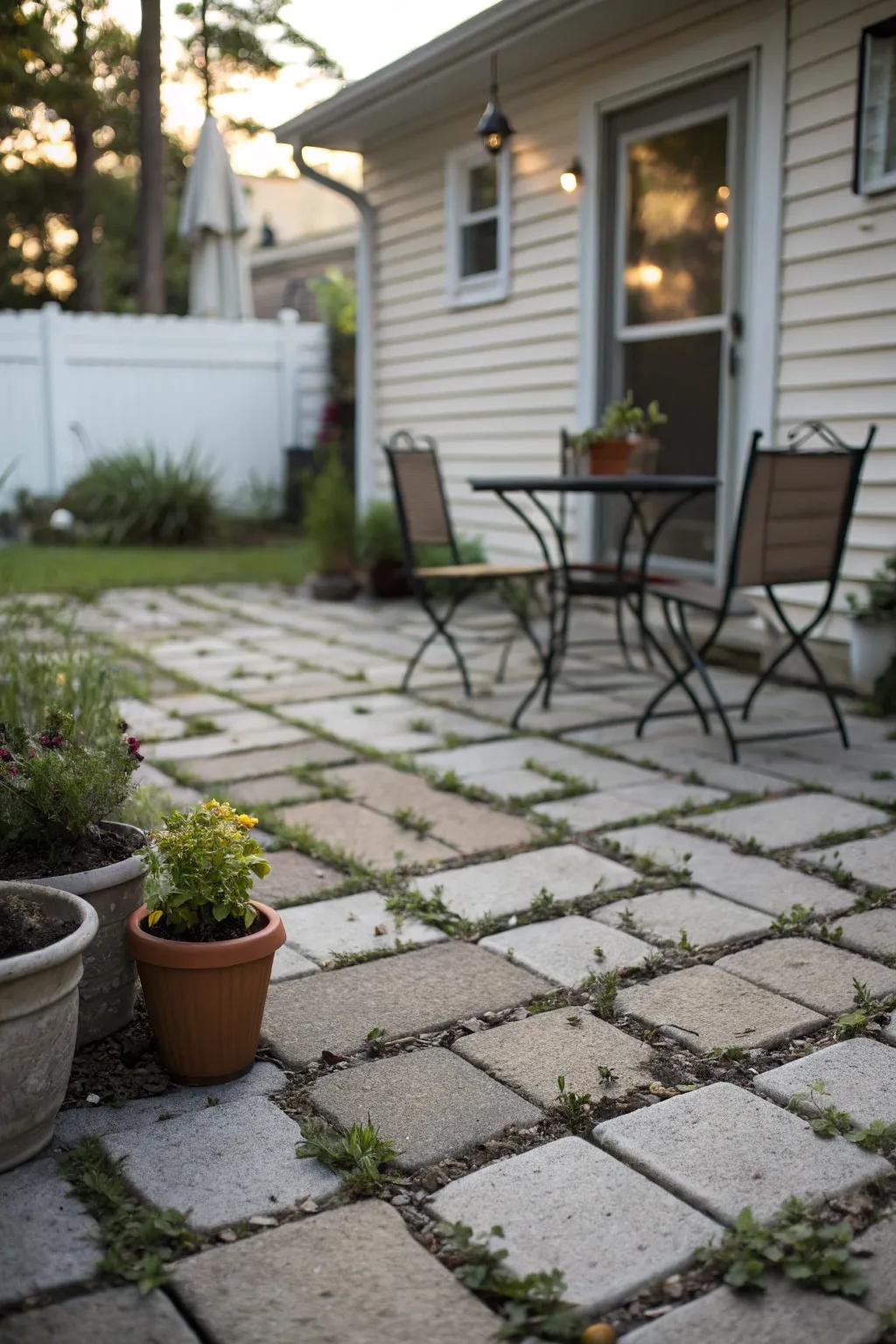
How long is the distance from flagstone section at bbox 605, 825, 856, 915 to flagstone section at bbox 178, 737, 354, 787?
109 cm

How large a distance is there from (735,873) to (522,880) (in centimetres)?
49

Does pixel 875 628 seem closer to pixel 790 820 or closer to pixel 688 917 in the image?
pixel 790 820

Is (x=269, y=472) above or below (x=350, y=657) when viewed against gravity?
above

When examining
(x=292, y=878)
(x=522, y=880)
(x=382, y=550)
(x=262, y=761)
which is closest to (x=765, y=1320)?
(x=522, y=880)

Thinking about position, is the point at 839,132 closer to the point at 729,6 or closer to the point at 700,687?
the point at 729,6

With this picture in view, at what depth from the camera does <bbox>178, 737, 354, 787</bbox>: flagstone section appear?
3653 mm

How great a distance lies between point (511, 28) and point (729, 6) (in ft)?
3.27

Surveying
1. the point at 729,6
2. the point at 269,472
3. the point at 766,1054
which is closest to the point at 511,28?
the point at 729,6

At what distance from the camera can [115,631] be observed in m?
6.05

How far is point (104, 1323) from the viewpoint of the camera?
4.66 ft

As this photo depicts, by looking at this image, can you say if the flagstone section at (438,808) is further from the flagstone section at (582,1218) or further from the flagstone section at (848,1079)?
the flagstone section at (582,1218)

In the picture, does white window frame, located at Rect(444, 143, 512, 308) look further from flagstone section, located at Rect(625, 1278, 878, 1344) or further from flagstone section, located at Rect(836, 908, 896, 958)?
flagstone section, located at Rect(625, 1278, 878, 1344)

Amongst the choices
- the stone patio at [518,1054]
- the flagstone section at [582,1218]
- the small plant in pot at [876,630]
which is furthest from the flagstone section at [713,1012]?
the small plant in pot at [876,630]

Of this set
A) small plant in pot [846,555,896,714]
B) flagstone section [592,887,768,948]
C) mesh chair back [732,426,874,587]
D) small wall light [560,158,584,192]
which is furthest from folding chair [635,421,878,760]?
small wall light [560,158,584,192]
